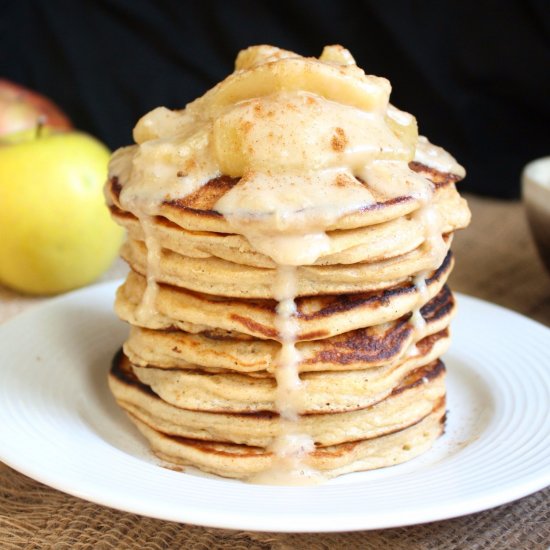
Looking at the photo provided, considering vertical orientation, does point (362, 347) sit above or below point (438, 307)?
below

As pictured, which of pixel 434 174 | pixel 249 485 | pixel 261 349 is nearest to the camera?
pixel 249 485

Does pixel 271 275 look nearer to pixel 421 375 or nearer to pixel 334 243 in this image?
pixel 334 243

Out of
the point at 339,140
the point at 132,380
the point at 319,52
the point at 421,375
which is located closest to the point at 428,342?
the point at 421,375

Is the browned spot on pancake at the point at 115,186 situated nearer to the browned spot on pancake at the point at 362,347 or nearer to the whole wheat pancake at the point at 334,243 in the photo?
the whole wheat pancake at the point at 334,243

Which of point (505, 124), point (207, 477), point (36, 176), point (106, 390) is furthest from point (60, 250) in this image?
point (505, 124)

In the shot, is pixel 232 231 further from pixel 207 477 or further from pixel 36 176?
pixel 36 176

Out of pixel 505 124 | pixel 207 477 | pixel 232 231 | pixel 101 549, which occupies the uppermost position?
pixel 505 124

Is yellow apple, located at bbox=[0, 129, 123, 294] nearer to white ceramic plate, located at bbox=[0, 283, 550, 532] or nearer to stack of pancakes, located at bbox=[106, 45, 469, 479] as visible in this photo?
white ceramic plate, located at bbox=[0, 283, 550, 532]
